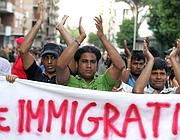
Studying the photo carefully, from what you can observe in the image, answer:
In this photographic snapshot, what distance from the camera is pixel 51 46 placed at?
6.14 metres

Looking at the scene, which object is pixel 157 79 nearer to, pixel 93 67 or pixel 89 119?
pixel 93 67

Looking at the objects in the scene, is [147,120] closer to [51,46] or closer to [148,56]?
[148,56]

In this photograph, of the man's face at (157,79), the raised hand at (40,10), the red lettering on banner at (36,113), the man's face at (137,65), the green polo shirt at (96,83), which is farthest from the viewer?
the man's face at (137,65)

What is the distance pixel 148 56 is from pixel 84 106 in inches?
31.7

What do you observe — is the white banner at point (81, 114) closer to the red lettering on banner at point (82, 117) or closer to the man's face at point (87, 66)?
the red lettering on banner at point (82, 117)

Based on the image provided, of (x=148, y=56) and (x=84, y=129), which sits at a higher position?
(x=148, y=56)

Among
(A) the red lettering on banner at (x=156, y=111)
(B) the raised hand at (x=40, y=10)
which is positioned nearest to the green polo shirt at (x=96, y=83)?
(A) the red lettering on banner at (x=156, y=111)

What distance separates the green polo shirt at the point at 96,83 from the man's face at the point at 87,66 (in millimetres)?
49

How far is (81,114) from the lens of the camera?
201 inches

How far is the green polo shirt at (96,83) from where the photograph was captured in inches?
206

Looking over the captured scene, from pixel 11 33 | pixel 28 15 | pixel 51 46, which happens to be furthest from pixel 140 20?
pixel 51 46

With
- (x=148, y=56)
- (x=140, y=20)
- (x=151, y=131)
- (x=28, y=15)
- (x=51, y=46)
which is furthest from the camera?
(x=28, y=15)

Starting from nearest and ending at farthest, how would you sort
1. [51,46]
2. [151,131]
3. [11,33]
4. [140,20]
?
[151,131]
[51,46]
[140,20]
[11,33]

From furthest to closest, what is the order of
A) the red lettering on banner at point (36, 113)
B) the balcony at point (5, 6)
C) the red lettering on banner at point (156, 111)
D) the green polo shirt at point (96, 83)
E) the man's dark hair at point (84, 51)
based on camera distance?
the balcony at point (5, 6)
the man's dark hair at point (84, 51)
the green polo shirt at point (96, 83)
the red lettering on banner at point (36, 113)
the red lettering on banner at point (156, 111)
